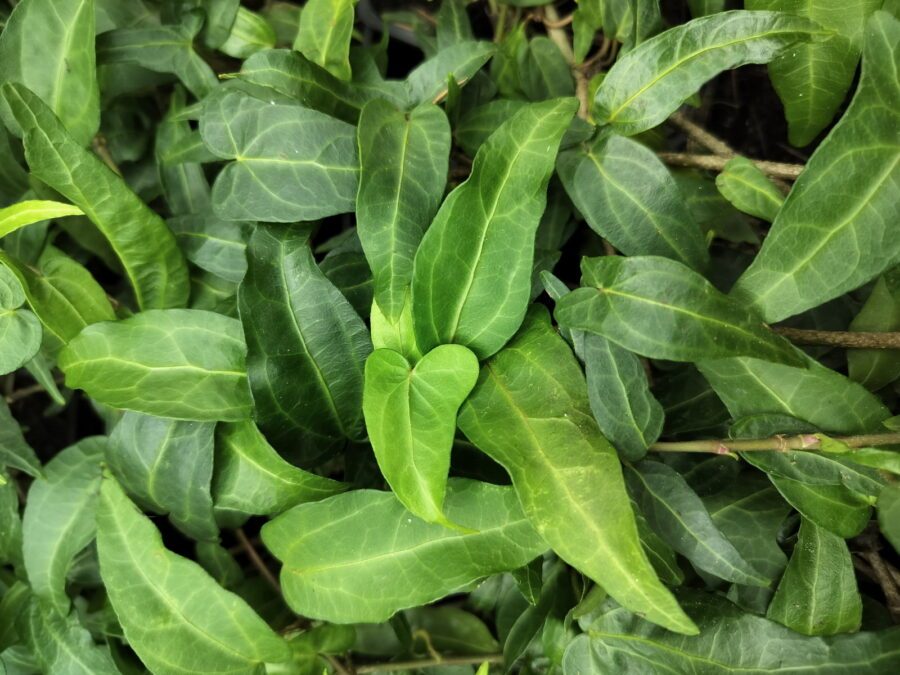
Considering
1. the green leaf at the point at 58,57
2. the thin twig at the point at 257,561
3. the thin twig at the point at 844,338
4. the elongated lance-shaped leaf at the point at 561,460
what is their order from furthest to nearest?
the thin twig at the point at 257,561, the green leaf at the point at 58,57, the thin twig at the point at 844,338, the elongated lance-shaped leaf at the point at 561,460

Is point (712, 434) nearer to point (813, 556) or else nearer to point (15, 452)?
point (813, 556)

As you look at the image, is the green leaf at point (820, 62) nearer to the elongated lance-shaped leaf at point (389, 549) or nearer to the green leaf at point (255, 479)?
the elongated lance-shaped leaf at point (389, 549)

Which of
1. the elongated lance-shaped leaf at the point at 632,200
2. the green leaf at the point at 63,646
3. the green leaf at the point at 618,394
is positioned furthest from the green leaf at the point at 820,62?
the green leaf at the point at 63,646

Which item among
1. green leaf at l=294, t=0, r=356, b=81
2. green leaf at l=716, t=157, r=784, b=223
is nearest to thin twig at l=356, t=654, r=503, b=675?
green leaf at l=716, t=157, r=784, b=223

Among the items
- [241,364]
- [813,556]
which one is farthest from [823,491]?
[241,364]

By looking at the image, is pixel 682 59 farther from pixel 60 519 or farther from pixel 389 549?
pixel 60 519

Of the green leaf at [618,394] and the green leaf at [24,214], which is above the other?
the green leaf at [24,214]
